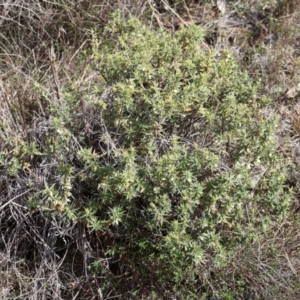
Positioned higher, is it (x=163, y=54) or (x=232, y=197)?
(x=163, y=54)

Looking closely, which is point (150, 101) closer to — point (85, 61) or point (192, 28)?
point (192, 28)

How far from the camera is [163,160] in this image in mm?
2859

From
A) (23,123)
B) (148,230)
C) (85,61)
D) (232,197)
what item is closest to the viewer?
(232,197)

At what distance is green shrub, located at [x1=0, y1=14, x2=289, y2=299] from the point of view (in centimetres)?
292

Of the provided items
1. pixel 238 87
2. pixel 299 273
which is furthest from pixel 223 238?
pixel 238 87

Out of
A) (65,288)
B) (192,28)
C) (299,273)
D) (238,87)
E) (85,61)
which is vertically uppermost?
(192,28)

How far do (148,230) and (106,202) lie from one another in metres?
0.30

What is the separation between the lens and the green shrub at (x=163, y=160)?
115 inches

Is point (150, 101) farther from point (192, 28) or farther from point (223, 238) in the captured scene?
point (223, 238)

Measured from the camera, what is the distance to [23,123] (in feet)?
11.1

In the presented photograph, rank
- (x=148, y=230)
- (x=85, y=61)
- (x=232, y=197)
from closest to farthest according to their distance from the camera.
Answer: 1. (x=232, y=197)
2. (x=148, y=230)
3. (x=85, y=61)

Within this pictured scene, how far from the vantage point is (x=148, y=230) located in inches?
124

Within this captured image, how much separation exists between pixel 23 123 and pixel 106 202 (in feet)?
2.42

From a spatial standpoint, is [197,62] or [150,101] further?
[197,62]
